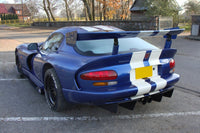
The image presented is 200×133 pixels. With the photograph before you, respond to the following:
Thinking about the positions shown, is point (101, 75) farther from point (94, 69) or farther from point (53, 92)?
point (53, 92)

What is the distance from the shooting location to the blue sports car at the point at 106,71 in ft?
8.48

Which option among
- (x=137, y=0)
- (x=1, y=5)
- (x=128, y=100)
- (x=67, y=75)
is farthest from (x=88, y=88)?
(x=1, y=5)

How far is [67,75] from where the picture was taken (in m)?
2.77

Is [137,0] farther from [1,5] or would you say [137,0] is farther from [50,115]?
[1,5]

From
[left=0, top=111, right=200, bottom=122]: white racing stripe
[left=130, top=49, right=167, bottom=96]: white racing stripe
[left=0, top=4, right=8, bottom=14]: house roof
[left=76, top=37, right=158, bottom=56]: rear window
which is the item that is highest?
[left=0, top=4, right=8, bottom=14]: house roof

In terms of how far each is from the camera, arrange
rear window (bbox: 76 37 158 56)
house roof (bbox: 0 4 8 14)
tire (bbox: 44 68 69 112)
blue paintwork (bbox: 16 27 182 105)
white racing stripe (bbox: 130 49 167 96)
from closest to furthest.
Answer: blue paintwork (bbox: 16 27 182 105) → white racing stripe (bbox: 130 49 167 96) → rear window (bbox: 76 37 158 56) → tire (bbox: 44 68 69 112) → house roof (bbox: 0 4 8 14)

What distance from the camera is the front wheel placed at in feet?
9.83

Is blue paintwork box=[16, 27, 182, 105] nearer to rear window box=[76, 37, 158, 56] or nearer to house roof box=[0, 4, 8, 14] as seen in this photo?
rear window box=[76, 37, 158, 56]

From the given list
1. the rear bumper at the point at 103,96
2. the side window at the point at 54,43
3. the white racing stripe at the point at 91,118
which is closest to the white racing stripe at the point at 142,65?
the rear bumper at the point at 103,96

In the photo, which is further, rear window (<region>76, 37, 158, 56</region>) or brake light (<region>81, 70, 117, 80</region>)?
rear window (<region>76, 37, 158, 56</region>)

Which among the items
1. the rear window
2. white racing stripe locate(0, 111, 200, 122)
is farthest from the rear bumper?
the rear window

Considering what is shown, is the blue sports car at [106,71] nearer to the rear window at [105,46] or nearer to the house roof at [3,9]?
the rear window at [105,46]

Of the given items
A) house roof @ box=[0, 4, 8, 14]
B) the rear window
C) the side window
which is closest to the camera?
the rear window

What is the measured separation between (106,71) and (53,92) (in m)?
1.18
